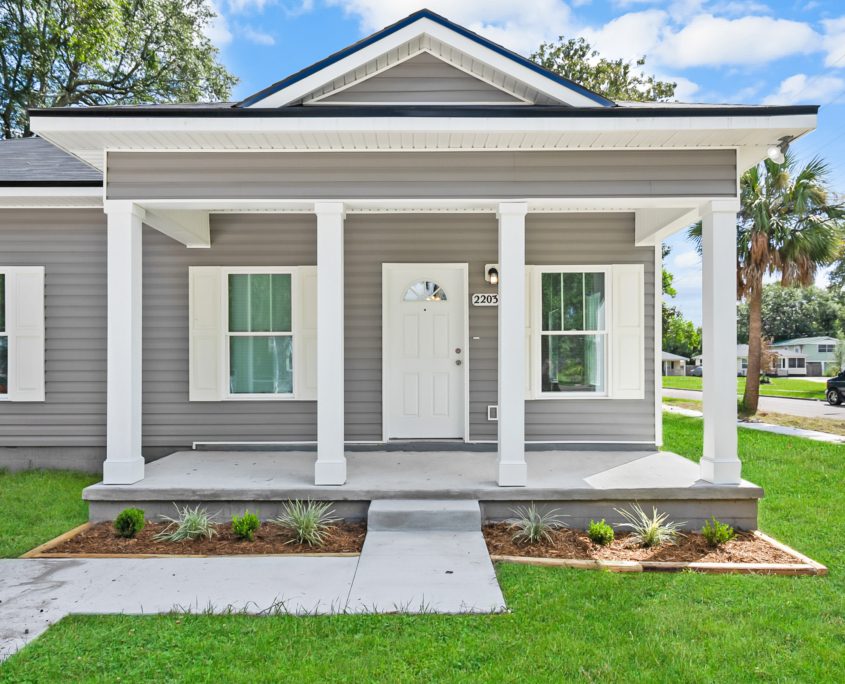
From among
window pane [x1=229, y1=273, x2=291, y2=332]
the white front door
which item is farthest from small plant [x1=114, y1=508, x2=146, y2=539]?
the white front door

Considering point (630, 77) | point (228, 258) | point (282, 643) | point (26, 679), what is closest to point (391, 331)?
point (228, 258)

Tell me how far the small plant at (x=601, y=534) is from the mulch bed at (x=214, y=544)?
1749 mm

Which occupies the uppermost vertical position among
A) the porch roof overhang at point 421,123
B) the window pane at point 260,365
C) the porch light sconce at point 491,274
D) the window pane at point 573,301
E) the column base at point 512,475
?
the porch roof overhang at point 421,123

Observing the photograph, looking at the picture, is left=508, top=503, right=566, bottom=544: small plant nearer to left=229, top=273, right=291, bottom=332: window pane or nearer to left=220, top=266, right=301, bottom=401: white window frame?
left=220, top=266, right=301, bottom=401: white window frame

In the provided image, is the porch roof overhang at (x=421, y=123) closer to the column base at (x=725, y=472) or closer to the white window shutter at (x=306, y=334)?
the white window shutter at (x=306, y=334)

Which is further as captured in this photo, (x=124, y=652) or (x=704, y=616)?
(x=704, y=616)

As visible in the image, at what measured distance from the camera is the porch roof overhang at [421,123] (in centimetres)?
414

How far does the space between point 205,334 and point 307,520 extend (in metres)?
3.01

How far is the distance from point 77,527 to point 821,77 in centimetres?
1469

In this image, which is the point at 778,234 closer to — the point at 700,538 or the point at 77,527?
the point at 700,538

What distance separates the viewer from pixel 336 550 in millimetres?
3885

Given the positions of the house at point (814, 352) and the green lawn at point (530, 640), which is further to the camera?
the house at point (814, 352)

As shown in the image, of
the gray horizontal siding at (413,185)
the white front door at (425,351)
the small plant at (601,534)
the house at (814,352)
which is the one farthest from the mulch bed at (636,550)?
the house at (814,352)

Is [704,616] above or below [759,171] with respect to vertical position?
below
